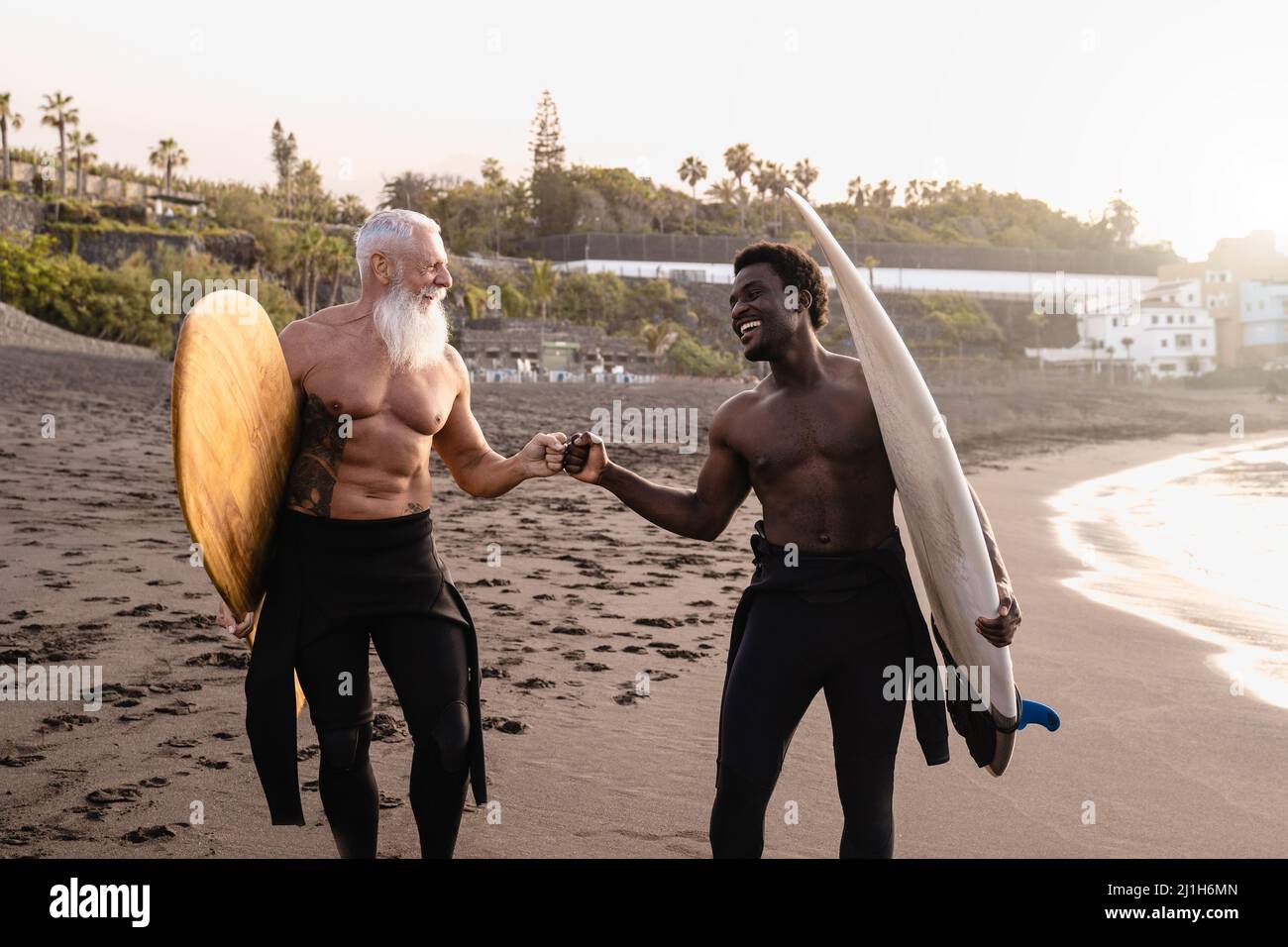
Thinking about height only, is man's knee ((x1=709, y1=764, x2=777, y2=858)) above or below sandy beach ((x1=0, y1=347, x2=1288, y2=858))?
above

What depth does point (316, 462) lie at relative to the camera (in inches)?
119

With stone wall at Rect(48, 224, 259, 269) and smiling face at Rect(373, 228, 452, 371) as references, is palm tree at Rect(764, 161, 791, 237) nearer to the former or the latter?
A: stone wall at Rect(48, 224, 259, 269)

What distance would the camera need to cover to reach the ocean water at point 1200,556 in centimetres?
692

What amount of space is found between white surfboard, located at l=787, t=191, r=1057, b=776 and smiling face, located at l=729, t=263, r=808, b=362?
146 millimetres

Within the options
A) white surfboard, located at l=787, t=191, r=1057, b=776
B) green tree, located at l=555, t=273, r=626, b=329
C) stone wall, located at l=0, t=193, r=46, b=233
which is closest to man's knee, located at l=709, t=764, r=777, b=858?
white surfboard, located at l=787, t=191, r=1057, b=776

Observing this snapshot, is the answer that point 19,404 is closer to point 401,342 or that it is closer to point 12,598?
point 12,598

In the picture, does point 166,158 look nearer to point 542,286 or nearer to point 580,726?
point 542,286

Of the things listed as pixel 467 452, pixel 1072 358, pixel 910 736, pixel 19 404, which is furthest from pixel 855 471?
pixel 1072 358

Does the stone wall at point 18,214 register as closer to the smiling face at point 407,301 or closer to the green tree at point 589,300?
the green tree at point 589,300

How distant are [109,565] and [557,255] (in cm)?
4735

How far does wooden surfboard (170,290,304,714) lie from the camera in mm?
2689

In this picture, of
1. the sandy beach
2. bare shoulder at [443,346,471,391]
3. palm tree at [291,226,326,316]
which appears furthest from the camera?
palm tree at [291,226,326,316]

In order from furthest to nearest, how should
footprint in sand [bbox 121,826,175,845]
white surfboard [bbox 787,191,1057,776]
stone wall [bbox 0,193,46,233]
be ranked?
1. stone wall [bbox 0,193,46,233]
2. footprint in sand [bbox 121,826,175,845]
3. white surfboard [bbox 787,191,1057,776]

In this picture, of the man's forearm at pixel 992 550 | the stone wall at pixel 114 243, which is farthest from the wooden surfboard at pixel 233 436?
the stone wall at pixel 114 243
